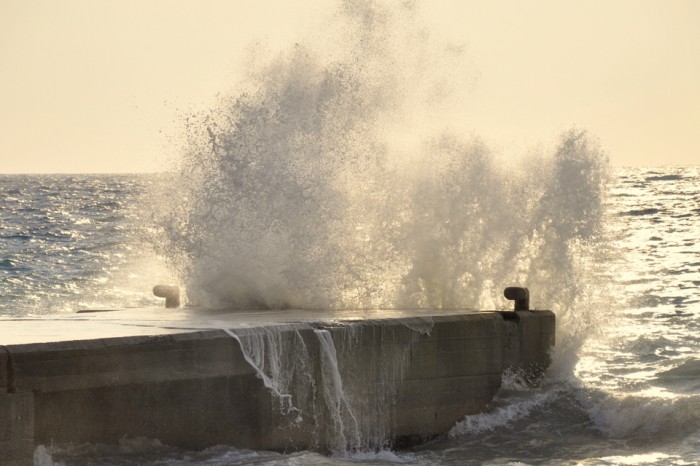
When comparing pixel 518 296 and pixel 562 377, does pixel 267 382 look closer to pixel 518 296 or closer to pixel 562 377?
pixel 518 296

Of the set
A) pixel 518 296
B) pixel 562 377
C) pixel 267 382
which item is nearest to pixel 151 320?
pixel 267 382

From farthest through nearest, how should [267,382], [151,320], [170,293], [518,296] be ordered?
[170,293] → [518,296] → [151,320] → [267,382]

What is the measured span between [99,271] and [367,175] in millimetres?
12442

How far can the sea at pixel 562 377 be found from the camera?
947 centimetres

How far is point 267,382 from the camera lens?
8.91 metres

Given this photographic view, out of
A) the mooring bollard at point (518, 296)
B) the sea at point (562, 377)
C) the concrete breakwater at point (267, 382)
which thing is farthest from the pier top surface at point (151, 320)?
the sea at point (562, 377)

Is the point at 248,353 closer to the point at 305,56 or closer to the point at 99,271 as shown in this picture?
the point at 305,56

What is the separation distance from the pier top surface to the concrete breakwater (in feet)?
0.49

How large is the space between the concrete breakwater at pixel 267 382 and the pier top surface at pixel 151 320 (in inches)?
5.9

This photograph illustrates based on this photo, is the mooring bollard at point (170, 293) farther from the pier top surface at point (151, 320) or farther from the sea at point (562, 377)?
the sea at point (562, 377)

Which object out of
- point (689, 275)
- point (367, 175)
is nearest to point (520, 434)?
point (367, 175)

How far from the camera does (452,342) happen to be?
1055 cm

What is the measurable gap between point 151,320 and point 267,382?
1413mm

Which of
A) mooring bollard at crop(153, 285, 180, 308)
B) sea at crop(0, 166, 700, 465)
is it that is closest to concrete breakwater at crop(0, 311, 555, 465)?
sea at crop(0, 166, 700, 465)
